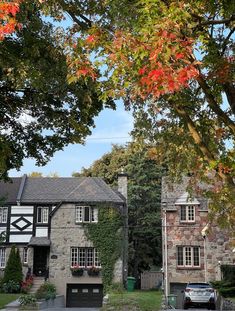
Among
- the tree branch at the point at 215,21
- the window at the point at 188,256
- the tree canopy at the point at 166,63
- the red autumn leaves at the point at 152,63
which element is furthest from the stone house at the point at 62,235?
the red autumn leaves at the point at 152,63

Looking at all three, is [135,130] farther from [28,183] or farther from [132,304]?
[28,183]

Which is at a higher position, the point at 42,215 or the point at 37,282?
the point at 42,215

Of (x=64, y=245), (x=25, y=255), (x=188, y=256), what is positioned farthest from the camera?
(x=25, y=255)

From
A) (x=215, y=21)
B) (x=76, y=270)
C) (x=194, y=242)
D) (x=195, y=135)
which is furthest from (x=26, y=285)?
(x=215, y=21)

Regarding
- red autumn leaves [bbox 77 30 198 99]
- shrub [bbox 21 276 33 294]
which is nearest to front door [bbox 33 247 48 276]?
shrub [bbox 21 276 33 294]

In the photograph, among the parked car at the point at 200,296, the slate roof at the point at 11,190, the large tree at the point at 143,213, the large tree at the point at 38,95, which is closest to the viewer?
the large tree at the point at 38,95

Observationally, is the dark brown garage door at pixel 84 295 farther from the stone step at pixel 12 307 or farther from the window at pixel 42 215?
the stone step at pixel 12 307

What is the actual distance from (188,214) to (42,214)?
1186 cm

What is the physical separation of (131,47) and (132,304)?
1809 centimetres

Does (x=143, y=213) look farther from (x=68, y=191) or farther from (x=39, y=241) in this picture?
(x=39, y=241)

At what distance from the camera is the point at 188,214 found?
3984 centimetres

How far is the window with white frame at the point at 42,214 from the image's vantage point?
40.9 m

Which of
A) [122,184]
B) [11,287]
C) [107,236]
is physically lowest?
[11,287]

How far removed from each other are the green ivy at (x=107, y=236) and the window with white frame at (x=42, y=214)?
384 cm
